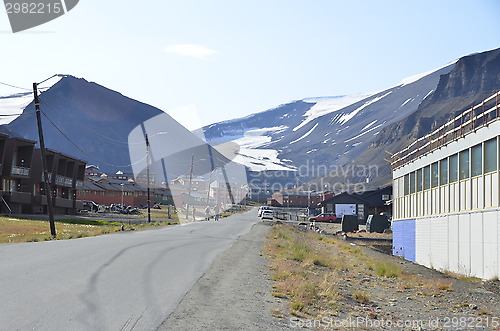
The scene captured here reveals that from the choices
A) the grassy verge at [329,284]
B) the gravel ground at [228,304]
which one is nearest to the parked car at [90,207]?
the grassy verge at [329,284]

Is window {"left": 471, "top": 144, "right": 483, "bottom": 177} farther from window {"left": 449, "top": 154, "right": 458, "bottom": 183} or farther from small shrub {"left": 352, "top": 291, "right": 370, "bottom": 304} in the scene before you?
small shrub {"left": 352, "top": 291, "right": 370, "bottom": 304}

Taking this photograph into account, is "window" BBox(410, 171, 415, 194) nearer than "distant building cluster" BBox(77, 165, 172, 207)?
Yes

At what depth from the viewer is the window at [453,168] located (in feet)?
98.2

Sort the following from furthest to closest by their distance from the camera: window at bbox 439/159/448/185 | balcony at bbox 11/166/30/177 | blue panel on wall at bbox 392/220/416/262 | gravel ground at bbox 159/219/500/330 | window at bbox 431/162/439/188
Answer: balcony at bbox 11/166/30/177 < blue panel on wall at bbox 392/220/416/262 < window at bbox 431/162/439/188 < window at bbox 439/159/448/185 < gravel ground at bbox 159/219/500/330

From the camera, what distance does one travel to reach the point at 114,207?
112 meters

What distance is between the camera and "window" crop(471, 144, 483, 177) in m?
25.9

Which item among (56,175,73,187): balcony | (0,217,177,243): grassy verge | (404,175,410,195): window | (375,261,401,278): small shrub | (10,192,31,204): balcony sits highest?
(56,175,73,187): balcony

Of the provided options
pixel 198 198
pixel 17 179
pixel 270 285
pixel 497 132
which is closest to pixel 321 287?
pixel 270 285

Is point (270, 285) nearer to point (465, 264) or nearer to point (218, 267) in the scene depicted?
point (218, 267)

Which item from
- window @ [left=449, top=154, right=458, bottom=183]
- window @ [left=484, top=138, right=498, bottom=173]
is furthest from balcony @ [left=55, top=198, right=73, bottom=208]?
window @ [left=484, top=138, right=498, bottom=173]

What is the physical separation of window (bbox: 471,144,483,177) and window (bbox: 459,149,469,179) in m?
1.05

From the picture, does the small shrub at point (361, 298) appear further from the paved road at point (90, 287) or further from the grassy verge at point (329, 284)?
the paved road at point (90, 287)

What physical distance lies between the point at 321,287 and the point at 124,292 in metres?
5.28

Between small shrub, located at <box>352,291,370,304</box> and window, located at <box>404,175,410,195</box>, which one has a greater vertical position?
window, located at <box>404,175,410,195</box>
